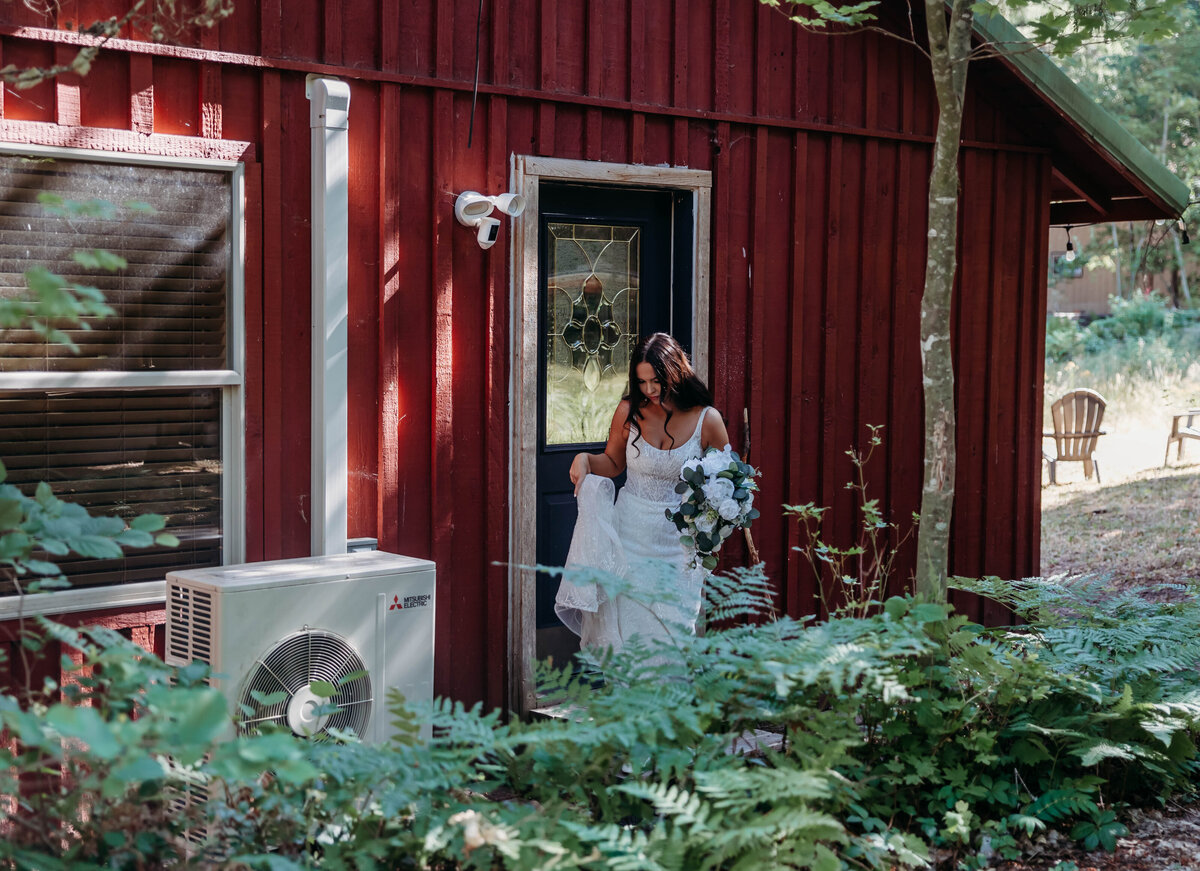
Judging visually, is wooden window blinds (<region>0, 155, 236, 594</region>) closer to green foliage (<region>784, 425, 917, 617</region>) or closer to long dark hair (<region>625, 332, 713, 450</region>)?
long dark hair (<region>625, 332, 713, 450</region>)

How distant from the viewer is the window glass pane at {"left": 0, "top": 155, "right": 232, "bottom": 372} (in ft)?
→ 14.4

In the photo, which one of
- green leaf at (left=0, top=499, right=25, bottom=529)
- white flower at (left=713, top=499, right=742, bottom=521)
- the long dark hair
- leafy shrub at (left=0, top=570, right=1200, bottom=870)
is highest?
the long dark hair

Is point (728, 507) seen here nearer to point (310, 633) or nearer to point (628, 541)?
point (628, 541)

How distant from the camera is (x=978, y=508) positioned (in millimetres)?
7875

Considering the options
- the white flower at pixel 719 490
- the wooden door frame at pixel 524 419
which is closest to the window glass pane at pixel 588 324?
the wooden door frame at pixel 524 419

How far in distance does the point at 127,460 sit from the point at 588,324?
2488mm

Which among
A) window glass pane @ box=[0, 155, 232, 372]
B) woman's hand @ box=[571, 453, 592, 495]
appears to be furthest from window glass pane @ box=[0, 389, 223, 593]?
woman's hand @ box=[571, 453, 592, 495]

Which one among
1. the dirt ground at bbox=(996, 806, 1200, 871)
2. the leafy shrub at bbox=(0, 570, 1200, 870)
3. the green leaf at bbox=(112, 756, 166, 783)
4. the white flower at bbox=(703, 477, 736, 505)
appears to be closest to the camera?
the green leaf at bbox=(112, 756, 166, 783)

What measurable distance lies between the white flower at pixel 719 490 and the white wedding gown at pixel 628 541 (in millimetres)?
325

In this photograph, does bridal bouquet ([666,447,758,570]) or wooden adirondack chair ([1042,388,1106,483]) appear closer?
bridal bouquet ([666,447,758,570])

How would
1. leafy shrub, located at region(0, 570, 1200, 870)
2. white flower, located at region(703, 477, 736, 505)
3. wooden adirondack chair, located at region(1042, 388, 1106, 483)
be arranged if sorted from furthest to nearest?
1. wooden adirondack chair, located at region(1042, 388, 1106, 483)
2. white flower, located at region(703, 477, 736, 505)
3. leafy shrub, located at region(0, 570, 1200, 870)

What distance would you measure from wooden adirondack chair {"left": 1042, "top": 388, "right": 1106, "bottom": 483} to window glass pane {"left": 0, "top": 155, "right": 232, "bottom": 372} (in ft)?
41.5

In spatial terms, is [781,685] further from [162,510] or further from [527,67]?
[527,67]

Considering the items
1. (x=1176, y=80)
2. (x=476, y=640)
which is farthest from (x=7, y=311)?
(x=1176, y=80)
